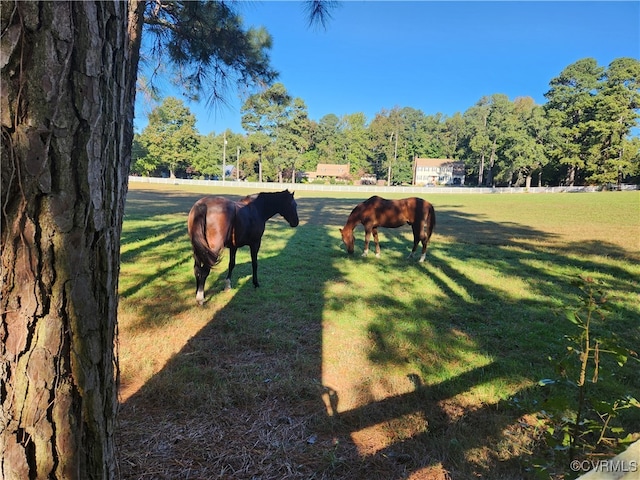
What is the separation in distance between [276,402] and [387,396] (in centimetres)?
89

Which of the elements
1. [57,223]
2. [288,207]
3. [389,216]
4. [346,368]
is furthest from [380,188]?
[57,223]

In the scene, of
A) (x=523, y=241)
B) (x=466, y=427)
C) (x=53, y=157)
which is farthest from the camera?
(x=523, y=241)

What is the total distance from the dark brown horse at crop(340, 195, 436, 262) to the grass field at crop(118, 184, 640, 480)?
1.25m

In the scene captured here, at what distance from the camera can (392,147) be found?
3046 inches

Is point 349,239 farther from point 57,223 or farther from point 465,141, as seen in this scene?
point 465,141

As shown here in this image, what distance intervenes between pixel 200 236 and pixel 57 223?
385 cm

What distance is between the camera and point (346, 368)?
330 cm

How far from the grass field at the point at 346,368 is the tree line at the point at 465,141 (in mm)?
30629

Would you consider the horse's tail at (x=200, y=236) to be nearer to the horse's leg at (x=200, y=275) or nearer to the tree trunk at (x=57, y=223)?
the horse's leg at (x=200, y=275)

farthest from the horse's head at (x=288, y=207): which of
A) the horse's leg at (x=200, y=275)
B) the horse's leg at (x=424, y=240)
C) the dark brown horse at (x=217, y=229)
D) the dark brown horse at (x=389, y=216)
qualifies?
the horse's leg at (x=424, y=240)

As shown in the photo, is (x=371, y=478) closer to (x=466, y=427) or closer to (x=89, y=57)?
(x=466, y=427)

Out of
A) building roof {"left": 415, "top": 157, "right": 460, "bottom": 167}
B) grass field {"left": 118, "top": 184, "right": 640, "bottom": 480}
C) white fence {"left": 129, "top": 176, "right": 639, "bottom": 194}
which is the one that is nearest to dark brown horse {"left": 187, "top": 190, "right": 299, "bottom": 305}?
grass field {"left": 118, "top": 184, "right": 640, "bottom": 480}

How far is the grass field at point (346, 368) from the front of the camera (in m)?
2.19

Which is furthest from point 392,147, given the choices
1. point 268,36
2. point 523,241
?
point 268,36
